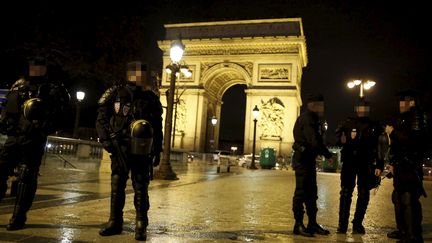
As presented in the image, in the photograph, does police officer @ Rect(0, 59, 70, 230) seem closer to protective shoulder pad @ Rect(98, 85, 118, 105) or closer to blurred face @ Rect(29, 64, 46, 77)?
blurred face @ Rect(29, 64, 46, 77)

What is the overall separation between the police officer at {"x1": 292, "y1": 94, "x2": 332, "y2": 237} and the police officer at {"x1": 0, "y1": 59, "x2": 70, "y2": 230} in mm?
2741

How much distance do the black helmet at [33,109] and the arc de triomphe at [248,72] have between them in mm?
30229

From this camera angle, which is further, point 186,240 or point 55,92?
point 55,92

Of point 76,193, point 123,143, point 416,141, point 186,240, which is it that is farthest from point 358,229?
point 76,193

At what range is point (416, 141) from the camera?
4.22 metres

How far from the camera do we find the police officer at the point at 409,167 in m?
4.18

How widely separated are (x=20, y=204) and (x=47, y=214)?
0.86m

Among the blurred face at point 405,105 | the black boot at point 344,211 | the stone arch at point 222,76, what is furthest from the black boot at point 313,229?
the stone arch at point 222,76

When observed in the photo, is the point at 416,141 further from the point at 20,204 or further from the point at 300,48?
the point at 300,48

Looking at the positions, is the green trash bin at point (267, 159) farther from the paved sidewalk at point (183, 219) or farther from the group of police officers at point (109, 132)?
the group of police officers at point (109, 132)

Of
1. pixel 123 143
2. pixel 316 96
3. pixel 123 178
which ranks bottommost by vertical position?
pixel 123 178

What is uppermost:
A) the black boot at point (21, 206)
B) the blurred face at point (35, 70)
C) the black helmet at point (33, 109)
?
the blurred face at point (35, 70)

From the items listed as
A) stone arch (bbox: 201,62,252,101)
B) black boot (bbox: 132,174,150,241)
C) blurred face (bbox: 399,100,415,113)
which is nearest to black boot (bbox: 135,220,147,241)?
black boot (bbox: 132,174,150,241)

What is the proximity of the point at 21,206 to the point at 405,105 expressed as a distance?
4111mm
